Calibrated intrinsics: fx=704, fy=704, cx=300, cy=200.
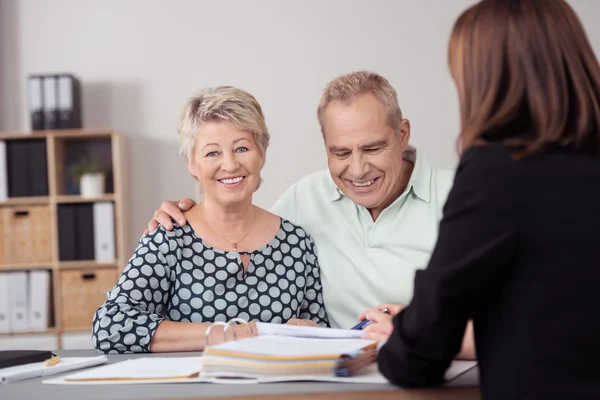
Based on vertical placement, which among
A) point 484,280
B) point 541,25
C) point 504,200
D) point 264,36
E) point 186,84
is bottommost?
point 484,280

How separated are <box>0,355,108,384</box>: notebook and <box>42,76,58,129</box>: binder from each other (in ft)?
10.1

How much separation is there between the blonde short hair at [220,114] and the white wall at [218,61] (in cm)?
266

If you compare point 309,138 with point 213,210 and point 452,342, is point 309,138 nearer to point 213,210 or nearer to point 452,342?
point 213,210

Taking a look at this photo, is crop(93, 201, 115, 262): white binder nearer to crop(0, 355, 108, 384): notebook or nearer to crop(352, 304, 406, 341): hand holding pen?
crop(0, 355, 108, 384): notebook

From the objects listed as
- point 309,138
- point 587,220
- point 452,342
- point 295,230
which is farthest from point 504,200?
point 309,138

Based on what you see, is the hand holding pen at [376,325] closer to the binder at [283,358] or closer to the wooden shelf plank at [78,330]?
the binder at [283,358]

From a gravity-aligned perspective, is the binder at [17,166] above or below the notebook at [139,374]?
above

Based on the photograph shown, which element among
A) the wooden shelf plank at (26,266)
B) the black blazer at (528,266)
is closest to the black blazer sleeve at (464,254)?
the black blazer at (528,266)

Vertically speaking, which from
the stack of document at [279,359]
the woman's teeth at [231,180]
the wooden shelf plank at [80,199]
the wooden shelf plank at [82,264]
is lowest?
the stack of document at [279,359]

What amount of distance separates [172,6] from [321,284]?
3147mm

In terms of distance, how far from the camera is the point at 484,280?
3.33ft

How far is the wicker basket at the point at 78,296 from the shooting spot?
14.0ft

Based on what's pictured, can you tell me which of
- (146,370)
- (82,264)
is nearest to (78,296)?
(82,264)

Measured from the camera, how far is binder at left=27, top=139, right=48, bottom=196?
4305 millimetres
